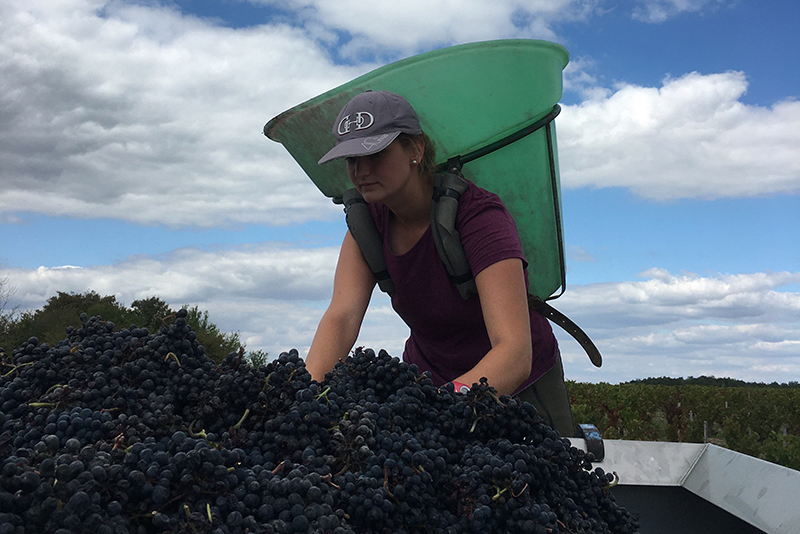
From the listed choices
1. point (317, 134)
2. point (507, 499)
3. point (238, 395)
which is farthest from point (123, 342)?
point (317, 134)

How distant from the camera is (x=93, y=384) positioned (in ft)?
3.62

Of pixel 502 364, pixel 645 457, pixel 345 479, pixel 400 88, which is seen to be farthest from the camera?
pixel 645 457

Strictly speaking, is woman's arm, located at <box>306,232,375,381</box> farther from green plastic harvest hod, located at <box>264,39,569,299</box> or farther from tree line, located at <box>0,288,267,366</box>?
tree line, located at <box>0,288,267,366</box>

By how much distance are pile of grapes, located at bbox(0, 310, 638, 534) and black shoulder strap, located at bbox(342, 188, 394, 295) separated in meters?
1.09

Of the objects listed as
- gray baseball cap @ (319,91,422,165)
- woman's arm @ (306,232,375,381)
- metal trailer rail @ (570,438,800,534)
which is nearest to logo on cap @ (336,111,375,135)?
gray baseball cap @ (319,91,422,165)

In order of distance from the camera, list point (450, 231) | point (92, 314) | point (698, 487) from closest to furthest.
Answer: point (450, 231) → point (698, 487) → point (92, 314)

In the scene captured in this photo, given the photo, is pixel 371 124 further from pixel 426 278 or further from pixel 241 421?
pixel 241 421

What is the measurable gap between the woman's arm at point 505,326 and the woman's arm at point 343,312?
1.84 ft

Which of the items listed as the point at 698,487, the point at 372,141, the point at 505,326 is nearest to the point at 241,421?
the point at 505,326

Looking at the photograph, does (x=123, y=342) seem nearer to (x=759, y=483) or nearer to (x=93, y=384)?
(x=93, y=384)

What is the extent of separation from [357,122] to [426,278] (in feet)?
2.09

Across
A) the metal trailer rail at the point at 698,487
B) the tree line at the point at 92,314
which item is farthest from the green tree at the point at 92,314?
the metal trailer rail at the point at 698,487

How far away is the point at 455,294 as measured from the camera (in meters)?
2.28

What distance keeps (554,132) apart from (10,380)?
236cm
